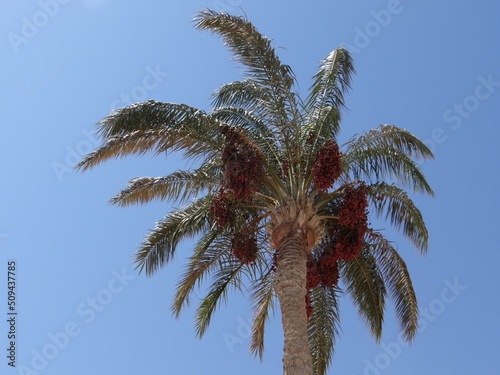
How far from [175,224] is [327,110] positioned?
155 inches

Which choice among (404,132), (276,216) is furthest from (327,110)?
(276,216)

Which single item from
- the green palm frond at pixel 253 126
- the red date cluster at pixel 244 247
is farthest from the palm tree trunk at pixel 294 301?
the green palm frond at pixel 253 126

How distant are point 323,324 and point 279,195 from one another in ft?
11.1

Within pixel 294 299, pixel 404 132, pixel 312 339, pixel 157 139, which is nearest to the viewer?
pixel 294 299

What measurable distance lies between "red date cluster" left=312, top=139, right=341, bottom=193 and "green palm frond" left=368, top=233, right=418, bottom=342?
2551 mm

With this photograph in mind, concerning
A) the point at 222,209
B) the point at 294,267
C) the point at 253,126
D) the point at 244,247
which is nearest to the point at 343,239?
the point at 294,267

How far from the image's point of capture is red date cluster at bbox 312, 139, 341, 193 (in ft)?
40.9

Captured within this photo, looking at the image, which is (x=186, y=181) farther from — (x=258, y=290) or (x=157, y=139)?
(x=258, y=290)

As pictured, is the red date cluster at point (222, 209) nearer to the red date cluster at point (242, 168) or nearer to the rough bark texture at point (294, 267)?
the red date cluster at point (242, 168)

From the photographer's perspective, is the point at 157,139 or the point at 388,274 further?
the point at 388,274

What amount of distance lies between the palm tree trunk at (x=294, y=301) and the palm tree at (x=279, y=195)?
2cm

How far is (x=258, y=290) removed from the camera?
49.0ft

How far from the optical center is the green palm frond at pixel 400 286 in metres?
14.6

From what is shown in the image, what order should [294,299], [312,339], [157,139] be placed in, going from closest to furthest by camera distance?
[294,299] → [157,139] → [312,339]
